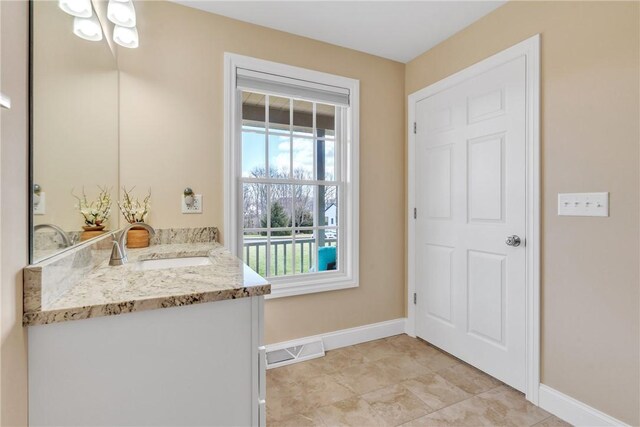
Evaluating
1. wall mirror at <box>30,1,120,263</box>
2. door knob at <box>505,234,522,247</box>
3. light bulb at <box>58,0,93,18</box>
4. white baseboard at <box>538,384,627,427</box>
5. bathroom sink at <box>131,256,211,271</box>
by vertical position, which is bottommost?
white baseboard at <box>538,384,627,427</box>

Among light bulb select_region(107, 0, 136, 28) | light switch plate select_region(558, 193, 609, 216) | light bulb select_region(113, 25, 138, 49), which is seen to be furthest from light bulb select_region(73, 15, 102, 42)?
light switch plate select_region(558, 193, 609, 216)

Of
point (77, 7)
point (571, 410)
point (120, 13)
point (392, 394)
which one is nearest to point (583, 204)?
point (571, 410)

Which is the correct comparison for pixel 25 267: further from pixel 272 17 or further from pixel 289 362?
pixel 272 17

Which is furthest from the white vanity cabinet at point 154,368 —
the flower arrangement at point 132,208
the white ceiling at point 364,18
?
the white ceiling at point 364,18

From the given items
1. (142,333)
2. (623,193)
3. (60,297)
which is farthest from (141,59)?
(623,193)

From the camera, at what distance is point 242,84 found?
2.20 m

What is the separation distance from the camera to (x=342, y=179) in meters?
2.64

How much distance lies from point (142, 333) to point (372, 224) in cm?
205

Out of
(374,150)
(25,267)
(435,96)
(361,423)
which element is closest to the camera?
(25,267)

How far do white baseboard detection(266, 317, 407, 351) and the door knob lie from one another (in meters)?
1.24

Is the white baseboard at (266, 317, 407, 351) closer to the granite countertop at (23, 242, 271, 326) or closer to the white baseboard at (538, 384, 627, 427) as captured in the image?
the white baseboard at (538, 384, 627, 427)

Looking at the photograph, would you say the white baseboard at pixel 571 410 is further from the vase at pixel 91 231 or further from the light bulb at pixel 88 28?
the light bulb at pixel 88 28

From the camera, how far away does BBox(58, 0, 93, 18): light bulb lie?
1017mm

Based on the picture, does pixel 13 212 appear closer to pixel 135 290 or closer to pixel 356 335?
pixel 135 290
